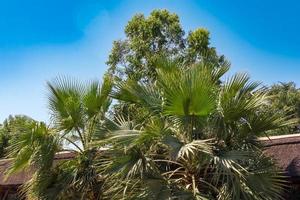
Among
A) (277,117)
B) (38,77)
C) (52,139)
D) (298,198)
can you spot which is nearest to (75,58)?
(38,77)

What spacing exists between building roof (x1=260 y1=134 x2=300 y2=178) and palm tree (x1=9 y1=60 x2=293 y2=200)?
1.64 feet

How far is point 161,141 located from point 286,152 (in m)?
2.75

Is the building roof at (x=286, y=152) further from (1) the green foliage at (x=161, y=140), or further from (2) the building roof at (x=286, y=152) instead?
(1) the green foliage at (x=161, y=140)

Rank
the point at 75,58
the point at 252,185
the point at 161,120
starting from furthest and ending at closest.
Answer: the point at 75,58
the point at 161,120
the point at 252,185

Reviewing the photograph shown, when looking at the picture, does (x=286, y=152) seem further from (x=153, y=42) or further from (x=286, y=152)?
(x=153, y=42)

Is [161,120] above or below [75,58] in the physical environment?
below

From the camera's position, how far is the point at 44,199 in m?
8.05

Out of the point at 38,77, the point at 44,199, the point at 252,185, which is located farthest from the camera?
the point at 38,77

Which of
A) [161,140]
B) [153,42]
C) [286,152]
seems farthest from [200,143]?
[153,42]

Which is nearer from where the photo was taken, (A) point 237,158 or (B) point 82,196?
(A) point 237,158

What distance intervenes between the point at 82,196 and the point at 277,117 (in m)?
3.54

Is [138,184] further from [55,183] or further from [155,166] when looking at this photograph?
[55,183]

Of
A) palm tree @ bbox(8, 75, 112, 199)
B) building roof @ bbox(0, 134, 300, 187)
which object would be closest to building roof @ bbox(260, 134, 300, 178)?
building roof @ bbox(0, 134, 300, 187)

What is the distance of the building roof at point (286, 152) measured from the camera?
8.05 m
